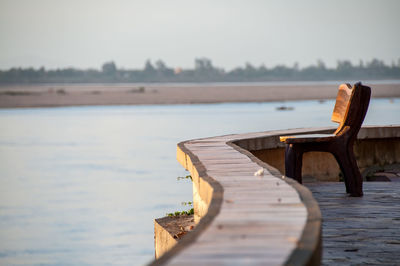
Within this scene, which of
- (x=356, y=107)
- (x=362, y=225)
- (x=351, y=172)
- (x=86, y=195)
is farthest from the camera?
(x=86, y=195)

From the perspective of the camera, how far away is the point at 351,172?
6309 millimetres

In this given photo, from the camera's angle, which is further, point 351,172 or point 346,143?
point 351,172

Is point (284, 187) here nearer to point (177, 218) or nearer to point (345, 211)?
point (345, 211)

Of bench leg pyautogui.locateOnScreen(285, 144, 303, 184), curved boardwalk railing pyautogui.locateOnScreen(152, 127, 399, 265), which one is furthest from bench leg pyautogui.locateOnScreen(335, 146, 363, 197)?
curved boardwalk railing pyautogui.locateOnScreen(152, 127, 399, 265)

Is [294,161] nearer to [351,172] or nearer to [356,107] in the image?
[351,172]

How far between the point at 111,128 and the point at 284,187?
35.0m

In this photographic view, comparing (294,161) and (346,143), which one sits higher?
(346,143)

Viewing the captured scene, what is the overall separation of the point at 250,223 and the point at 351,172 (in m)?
3.39

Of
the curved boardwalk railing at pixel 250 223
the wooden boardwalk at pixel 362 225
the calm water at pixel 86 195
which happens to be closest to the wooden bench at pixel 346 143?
the wooden boardwalk at pixel 362 225

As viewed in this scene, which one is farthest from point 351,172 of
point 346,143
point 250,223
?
point 250,223

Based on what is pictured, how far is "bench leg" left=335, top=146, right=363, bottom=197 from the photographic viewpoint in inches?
245

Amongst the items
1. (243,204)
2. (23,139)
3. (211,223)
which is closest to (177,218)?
(243,204)

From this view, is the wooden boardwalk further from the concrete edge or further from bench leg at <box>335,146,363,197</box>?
the concrete edge

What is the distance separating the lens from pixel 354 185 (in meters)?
6.31
